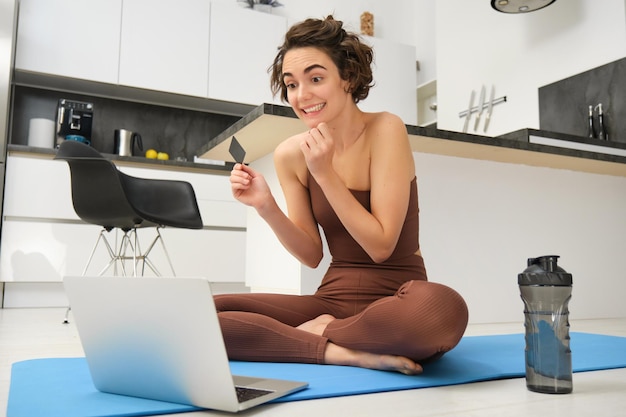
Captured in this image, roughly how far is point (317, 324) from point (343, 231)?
0.25 m

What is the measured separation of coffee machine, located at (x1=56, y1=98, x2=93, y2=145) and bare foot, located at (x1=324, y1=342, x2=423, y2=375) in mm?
3144

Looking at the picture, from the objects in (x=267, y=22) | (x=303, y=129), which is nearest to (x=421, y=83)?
(x=267, y=22)

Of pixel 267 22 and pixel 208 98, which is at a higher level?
pixel 267 22

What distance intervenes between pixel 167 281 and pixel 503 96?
4.02m

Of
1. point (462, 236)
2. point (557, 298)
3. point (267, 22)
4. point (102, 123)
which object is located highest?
point (267, 22)

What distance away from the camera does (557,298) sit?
104 cm

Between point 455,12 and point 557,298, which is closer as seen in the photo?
point 557,298

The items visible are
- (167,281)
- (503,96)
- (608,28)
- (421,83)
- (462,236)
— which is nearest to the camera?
(167,281)

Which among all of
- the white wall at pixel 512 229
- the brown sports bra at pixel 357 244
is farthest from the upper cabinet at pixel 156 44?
the brown sports bra at pixel 357 244

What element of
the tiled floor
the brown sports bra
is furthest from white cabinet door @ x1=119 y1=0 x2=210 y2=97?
the tiled floor

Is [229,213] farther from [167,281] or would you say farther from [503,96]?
[167,281]

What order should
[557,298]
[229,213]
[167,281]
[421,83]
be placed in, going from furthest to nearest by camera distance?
[421,83]
[229,213]
[557,298]
[167,281]

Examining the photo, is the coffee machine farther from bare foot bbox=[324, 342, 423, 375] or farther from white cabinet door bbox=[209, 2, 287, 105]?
bare foot bbox=[324, 342, 423, 375]

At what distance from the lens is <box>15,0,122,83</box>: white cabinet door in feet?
12.5
